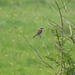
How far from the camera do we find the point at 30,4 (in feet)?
53.5

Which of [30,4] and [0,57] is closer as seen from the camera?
[0,57]

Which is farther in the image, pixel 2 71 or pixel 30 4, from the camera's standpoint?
pixel 30 4

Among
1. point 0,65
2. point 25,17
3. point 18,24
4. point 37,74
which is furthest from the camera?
point 25,17

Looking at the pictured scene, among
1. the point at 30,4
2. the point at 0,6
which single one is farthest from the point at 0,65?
the point at 30,4

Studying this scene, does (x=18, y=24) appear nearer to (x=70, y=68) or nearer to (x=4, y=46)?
(x=4, y=46)

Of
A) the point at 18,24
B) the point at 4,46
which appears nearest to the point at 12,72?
the point at 4,46

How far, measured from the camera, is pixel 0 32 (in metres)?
10.9

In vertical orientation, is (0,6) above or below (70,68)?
below

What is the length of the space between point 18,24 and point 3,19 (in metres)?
1.11

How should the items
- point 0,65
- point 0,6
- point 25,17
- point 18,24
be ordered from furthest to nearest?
1. point 0,6
2. point 25,17
3. point 18,24
4. point 0,65

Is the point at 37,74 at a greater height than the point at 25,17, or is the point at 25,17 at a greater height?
the point at 37,74

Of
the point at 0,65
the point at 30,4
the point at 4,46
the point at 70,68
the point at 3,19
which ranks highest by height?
the point at 70,68

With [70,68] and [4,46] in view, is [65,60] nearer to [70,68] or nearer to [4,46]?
[70,68]

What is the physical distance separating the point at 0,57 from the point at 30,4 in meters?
8.58
